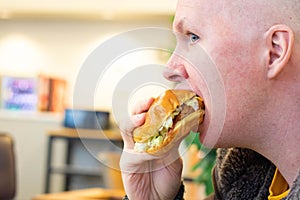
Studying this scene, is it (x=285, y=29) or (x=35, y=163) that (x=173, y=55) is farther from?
(x=35, y=163)

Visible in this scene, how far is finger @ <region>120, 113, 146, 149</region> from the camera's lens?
26.5 inches

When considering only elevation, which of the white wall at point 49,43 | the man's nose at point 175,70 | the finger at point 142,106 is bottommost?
the finger at point 142,106

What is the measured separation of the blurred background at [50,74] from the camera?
5.04m

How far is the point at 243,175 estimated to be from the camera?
0.79 metres

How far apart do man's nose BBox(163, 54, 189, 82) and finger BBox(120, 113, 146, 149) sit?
7cm

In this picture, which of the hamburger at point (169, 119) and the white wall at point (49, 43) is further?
the white wall at point (49, 43)

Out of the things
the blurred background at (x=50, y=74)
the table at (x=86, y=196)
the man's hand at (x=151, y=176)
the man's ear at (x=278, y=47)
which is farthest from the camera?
the blurred background at (x=50, y=74)

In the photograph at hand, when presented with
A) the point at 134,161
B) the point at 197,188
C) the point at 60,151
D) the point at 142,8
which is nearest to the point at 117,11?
the point at 142,8

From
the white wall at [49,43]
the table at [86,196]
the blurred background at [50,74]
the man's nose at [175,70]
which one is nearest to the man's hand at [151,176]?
the man's nose at [175,70]

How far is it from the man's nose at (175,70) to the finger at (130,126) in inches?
2.7

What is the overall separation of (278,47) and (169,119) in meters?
0.16

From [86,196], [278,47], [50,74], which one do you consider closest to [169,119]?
[278,47]

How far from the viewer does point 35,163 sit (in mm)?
5066

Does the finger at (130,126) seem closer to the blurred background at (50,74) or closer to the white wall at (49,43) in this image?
the blurred background at (50,74)
